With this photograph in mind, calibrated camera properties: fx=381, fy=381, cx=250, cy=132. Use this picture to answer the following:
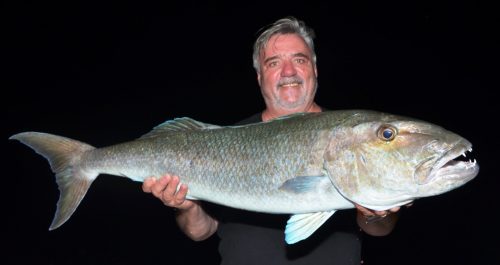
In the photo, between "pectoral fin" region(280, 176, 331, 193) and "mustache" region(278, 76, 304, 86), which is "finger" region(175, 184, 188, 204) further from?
"mustache" region(278, 76, 304, 86)

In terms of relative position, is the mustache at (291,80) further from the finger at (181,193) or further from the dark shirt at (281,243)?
the finger at (181,193)

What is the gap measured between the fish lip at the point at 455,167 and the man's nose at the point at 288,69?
1.61 m

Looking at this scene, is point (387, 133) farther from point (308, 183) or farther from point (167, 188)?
point (167, 188)

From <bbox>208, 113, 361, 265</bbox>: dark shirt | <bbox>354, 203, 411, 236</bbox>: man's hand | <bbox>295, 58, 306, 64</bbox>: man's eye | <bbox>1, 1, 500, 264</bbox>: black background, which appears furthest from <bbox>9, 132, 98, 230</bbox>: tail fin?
<bbox>1, 1, 500, 264</bbox>: black background

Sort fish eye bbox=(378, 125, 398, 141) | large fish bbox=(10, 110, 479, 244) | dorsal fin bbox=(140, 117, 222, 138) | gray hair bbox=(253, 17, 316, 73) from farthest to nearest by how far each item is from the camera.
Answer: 1. gray hair bbox=(253, 17, 316, 73)
2. dorsal fin bbox=(140, 117, 222, 138)
3. fish eye bbox=(378, 125, 398, 141)
4. large fish bbox=(10, 110, 479, 244)

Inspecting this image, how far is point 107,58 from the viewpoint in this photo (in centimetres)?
3600

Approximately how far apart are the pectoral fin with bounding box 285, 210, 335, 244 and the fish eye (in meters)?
0.59

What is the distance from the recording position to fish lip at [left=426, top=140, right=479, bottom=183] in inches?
79.1

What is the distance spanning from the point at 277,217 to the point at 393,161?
135 centimetres

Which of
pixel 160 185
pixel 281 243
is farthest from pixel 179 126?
pixel 281 243

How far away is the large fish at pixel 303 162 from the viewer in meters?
2.12

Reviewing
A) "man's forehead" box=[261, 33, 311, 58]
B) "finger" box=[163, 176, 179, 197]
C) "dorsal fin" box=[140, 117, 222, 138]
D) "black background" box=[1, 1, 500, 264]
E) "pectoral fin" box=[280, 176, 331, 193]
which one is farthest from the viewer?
"black background" box=[1, 1, 500, 264]

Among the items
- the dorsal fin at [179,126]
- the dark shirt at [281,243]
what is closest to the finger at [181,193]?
the dorsal fin at [179,126]

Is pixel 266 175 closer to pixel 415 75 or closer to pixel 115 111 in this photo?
pixel 115 111
